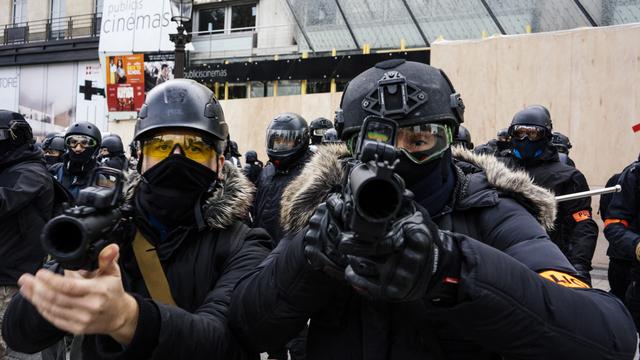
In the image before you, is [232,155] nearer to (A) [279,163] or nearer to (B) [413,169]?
(A) [279,163]

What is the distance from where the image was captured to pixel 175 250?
229cm

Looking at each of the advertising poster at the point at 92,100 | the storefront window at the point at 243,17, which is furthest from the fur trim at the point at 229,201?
the advertising poster at the point at 92,100

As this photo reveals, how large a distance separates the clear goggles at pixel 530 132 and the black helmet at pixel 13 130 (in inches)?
163

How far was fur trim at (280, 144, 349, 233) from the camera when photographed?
1.94 m

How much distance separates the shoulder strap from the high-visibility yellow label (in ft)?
4.28

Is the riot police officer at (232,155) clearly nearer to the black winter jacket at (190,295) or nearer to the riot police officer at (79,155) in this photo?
the black winter jacket at (190,295)

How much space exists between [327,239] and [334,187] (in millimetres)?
483

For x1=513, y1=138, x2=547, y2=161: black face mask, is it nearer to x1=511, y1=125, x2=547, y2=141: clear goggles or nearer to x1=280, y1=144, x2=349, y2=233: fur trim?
x1=511, y1=125, x2=547, y2=141: clear goggles

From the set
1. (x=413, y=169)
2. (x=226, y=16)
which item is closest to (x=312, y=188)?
(x=413, y=169)

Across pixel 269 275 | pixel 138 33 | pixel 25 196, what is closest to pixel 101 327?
pixel 269 275

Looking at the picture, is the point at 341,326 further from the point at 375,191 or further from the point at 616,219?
the point at 616,219

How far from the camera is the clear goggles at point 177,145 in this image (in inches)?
95.0

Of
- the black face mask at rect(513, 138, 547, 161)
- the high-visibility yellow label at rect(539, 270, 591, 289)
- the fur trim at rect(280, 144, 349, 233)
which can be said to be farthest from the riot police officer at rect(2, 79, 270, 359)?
the black face mask at rect(513, 138, 547, 161)

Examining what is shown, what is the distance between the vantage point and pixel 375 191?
128 centimetres
